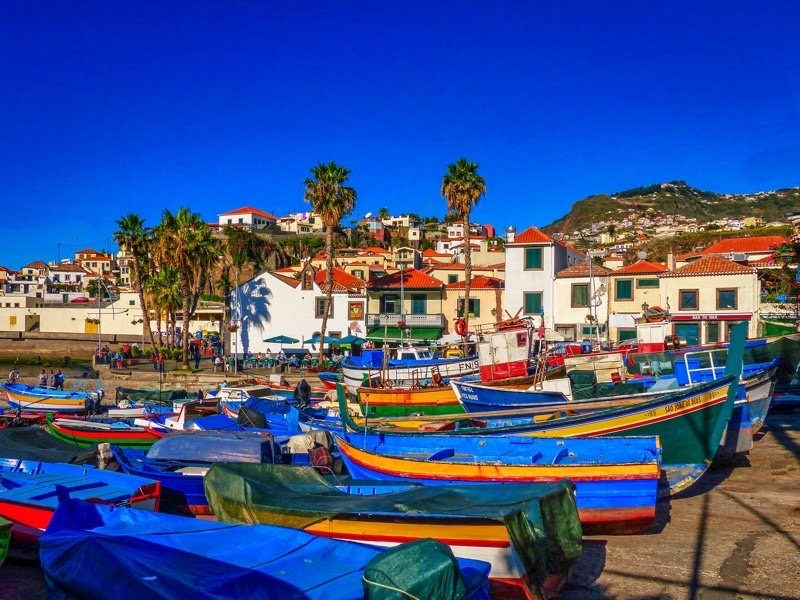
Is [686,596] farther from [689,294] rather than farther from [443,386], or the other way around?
[689,294]

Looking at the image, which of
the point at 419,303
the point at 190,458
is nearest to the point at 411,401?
the point at 190,458

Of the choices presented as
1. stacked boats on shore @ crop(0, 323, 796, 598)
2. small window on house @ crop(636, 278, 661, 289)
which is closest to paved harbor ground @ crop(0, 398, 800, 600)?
stacked boats on shore @ crop(0, 323, 796, 598)

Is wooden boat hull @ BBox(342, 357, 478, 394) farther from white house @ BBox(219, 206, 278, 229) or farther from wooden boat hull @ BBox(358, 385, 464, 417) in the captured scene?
white house @ BBox(219, 206, 278, 229)

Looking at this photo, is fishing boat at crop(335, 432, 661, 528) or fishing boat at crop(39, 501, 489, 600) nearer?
fishing boat at crop(39, 501, 489, 600)

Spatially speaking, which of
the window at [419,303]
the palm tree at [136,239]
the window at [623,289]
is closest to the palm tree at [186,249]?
the palm tree at [136,239]

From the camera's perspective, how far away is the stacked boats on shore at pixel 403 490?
840cm

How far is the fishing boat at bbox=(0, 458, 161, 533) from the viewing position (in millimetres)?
12867

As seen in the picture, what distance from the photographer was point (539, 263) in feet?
156

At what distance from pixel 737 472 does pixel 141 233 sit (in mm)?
42132

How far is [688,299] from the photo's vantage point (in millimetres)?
43250

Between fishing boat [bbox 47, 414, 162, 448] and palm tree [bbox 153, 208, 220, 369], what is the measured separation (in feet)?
71.9

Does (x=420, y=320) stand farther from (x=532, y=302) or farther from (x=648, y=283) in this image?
(x=648, y=283)

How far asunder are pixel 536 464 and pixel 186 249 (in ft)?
122

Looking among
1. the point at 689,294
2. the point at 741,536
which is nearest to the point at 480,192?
the point at 689,294
